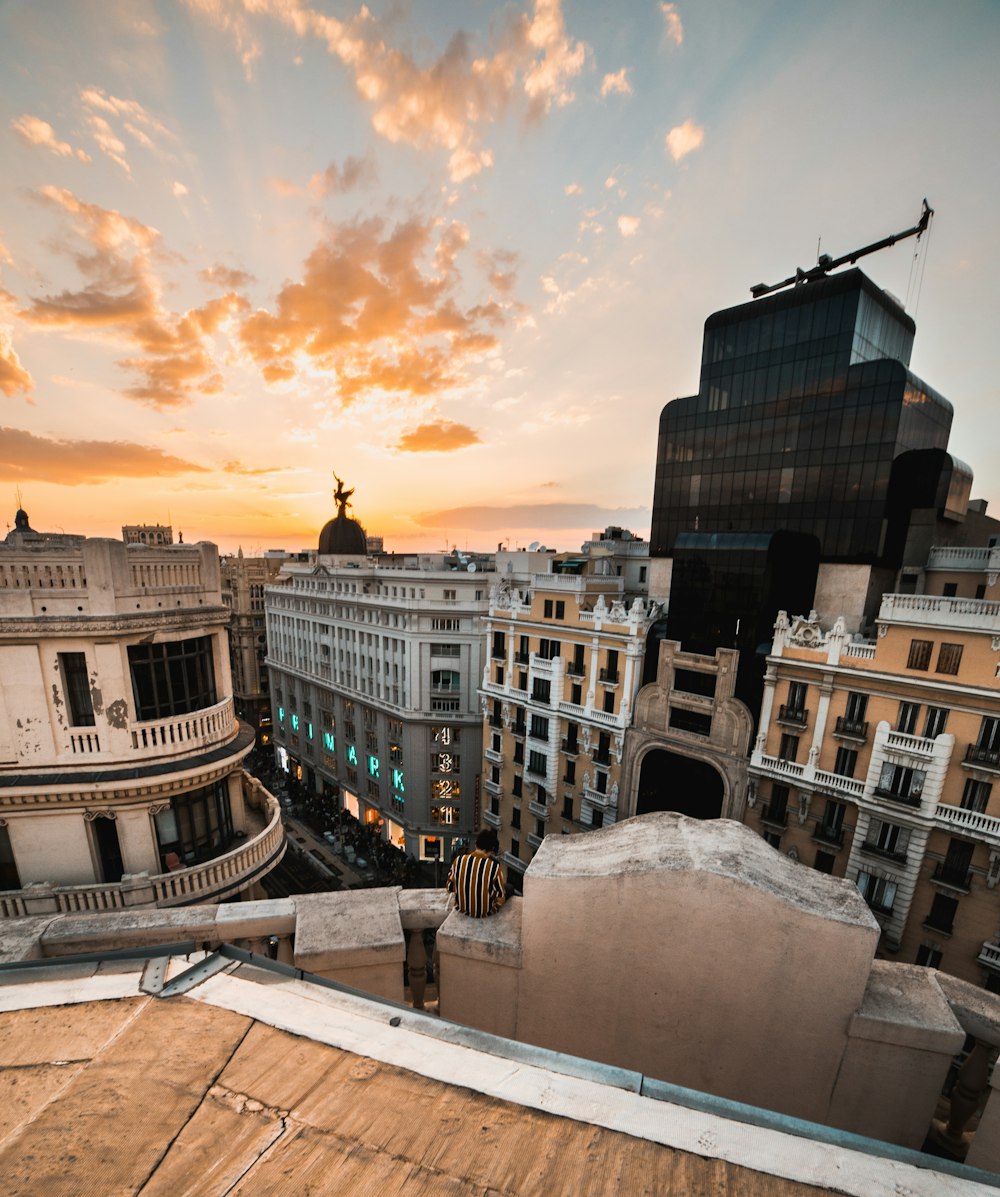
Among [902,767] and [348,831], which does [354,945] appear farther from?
[348,831]

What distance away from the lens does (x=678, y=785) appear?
26.6m

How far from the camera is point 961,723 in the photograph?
724 inches

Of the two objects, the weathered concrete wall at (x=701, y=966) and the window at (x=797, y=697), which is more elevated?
the weathered concrete wall at (x=701, y=966)

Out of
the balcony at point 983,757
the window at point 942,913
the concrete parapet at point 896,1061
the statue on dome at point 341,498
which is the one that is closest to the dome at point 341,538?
the statue on dome at point 341,498

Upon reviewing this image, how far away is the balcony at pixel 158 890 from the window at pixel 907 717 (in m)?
23.4

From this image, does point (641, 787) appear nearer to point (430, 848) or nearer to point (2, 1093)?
point (430, 848)

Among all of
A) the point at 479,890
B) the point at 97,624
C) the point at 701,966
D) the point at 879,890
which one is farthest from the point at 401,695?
the point at 701,966

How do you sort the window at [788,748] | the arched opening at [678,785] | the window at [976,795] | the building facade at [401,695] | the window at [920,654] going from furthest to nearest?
the building facade at [401,695], the arched opening at [678,785], the window at [788,748], the window at [920,654], the window at [976,795]

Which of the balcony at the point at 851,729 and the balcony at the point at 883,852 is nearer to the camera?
the balcony at the point at 883,852

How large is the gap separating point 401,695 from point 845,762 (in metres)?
28.6

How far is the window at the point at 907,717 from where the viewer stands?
19.4m

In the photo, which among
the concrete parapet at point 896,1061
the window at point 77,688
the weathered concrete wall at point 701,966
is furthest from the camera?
the window at point 77,688

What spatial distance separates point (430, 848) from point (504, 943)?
38.1 m

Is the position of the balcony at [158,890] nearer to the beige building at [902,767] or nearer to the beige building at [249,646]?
the beige building at [902,767]
